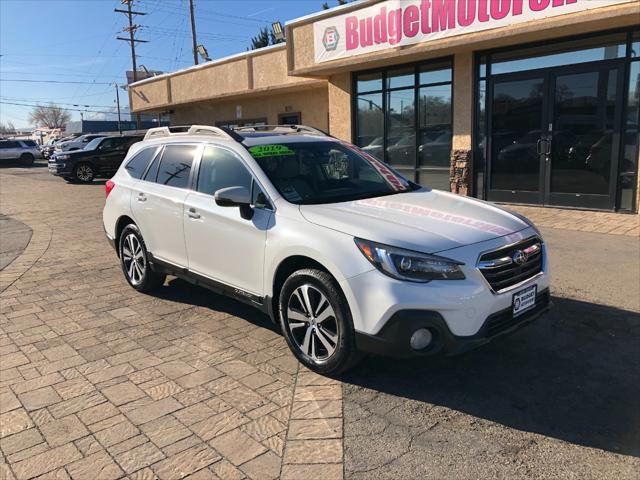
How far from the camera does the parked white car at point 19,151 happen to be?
34.9m

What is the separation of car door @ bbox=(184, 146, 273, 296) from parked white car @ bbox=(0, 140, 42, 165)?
35826mm

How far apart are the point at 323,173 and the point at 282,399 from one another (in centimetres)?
193

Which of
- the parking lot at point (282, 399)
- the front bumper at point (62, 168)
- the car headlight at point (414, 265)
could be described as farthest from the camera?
the front bumper at point (62, 168)

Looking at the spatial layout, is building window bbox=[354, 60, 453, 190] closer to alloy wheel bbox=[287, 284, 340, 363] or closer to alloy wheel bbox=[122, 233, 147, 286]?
alloy wheel bbox=[122, 233, 147, 286]

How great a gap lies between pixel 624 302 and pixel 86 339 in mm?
4999

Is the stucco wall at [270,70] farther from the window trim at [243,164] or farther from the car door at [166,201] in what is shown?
the window trim at [243,164]

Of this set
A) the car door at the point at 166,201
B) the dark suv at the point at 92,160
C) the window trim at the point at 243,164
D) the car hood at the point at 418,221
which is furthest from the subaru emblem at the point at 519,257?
the dark suv at the point at 92,160

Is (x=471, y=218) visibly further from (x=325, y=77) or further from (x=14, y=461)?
(x=325, y=77)

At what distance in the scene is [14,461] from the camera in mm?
2936

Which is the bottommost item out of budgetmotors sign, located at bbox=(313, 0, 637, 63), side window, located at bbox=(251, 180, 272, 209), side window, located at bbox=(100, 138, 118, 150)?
side window, located at bbox=(251, 180, 272, 209)

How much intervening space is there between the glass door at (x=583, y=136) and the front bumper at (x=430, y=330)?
748 centimetres

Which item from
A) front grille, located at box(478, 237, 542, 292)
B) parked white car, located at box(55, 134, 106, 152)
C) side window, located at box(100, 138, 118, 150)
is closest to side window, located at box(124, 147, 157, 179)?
front grille, located at box(478, 237, 542, 292)

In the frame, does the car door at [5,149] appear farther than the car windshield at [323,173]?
Yes

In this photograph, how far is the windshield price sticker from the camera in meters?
4.53
